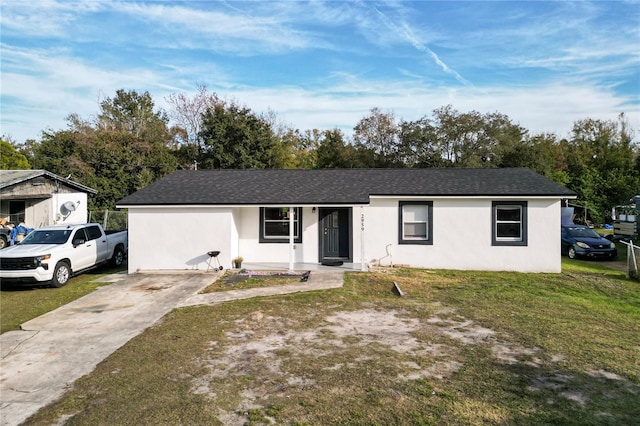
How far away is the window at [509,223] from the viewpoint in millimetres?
14016

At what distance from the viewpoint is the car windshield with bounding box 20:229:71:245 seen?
1243cm

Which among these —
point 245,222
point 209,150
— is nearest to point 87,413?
point 245,222

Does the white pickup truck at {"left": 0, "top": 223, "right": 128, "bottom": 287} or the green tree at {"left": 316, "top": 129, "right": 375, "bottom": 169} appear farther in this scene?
the green tree at {"left": 316, "top": 129, "right": 375, "bottom": 169}

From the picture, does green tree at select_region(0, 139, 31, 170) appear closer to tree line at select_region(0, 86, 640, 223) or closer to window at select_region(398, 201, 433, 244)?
tree line at select_region(0, 86, 640, 223)

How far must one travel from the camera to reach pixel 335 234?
1467cm

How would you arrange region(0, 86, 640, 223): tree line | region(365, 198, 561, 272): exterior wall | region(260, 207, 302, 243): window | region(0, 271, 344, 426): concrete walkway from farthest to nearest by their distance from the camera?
1. region(0, 86, 640, 223): tree line
2. region(260, 207, 302, 243): window
3. region(365, 198, 561, 272): exterior wall
4. region(0, 271, 344, 426): concrete walkway

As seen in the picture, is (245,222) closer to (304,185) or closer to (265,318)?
(304,185)

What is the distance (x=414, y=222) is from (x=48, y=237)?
11.7m

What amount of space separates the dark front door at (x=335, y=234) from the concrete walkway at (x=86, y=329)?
174 cm

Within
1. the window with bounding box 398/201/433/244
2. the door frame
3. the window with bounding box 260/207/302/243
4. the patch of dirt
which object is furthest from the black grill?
the window with bounding box 398/201/433/244

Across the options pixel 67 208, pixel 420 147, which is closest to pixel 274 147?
pixel 420 147

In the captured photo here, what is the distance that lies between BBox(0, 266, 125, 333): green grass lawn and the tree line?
23.2 m

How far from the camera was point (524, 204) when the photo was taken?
45.9 feet

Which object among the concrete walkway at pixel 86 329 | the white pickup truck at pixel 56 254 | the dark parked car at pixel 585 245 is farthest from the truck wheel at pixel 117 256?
the dark parked car at pixel 585 245
